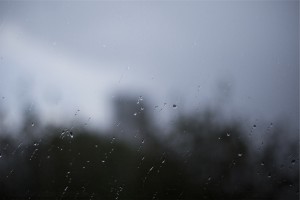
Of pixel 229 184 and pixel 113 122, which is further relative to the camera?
pixel 113 122

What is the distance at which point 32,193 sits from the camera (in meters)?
3.60

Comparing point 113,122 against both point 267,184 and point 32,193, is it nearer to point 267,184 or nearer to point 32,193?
point 32,193

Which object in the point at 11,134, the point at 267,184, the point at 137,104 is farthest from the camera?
the point at 137,104

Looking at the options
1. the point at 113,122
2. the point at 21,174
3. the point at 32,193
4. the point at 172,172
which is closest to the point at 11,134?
the point at 21,174

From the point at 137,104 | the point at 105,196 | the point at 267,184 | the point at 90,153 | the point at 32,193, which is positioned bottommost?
the point at 32,193

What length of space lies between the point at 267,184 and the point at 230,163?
490 millimetres

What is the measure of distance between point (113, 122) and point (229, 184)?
171 cm

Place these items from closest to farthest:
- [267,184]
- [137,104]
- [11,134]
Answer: [267,184], [11,134], [137,104]

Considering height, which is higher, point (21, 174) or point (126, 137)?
point (126, 137)

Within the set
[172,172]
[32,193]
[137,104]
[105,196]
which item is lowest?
[32,193]

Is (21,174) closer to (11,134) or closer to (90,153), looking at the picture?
(11,134)

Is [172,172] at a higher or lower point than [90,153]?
higher

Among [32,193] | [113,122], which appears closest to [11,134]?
[32,193]

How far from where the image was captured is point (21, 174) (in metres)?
3.67
